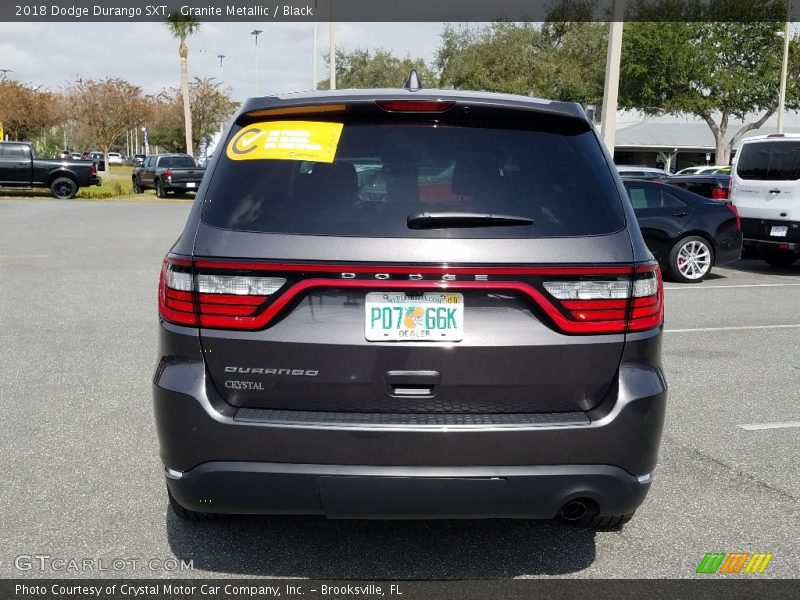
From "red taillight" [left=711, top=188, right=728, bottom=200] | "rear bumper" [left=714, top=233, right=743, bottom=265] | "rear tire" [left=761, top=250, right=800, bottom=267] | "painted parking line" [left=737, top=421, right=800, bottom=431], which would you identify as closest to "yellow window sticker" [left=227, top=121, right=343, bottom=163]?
"painted parking line" [left=737, top=421, right=800, bottom=431]

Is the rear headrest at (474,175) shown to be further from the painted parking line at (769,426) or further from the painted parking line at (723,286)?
the painted parking line at (723,286)

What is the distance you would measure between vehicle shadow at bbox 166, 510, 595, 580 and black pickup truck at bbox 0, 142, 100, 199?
Answer: 29.2 metres

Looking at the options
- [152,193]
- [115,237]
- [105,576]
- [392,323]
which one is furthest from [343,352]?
[152,193]

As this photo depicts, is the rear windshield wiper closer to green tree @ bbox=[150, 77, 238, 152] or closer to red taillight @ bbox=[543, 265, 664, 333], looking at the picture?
red taillight @ bbox=[543, 265, 664, 333]

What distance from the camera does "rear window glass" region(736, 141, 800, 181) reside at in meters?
13.4

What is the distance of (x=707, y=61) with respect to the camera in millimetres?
41875

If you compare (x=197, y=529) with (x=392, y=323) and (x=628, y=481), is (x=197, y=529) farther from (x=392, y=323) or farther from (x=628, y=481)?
(x=628, y=481)

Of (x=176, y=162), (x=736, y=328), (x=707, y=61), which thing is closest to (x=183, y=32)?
(x=176, y=162)

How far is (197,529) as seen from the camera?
3.84m

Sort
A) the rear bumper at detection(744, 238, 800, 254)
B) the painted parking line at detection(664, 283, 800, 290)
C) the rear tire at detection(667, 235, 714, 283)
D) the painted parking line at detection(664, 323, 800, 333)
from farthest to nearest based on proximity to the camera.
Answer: the rear bumper at detection(744, 238, 800, 254) < the rear tire at detection(667, 235, 714, 283) < the painted parking line at detection(664, 283, 800, 290) < the painted parking line at detection(664, 323, 800, 333)

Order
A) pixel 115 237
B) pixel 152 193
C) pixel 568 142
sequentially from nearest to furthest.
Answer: pixel 568 142 → pixel 115 237 → pixel 152 193

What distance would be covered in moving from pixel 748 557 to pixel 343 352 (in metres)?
1.99

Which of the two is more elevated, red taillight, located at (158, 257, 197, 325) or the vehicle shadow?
red taillight, located at (158, 257, 197, 325)

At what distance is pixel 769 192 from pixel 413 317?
12.1m
